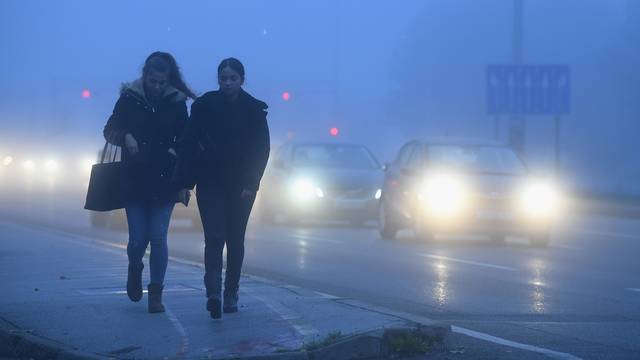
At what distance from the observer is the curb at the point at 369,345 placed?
7227 millimetres

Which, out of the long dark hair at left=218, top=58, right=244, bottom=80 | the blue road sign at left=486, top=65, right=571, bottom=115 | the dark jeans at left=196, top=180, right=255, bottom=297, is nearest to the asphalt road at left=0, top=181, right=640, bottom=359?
the dark jeans at left=196, top=180, right=255, bottom=297

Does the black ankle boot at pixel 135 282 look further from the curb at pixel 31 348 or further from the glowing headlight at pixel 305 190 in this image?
the glowing headlight at pixel 305 190

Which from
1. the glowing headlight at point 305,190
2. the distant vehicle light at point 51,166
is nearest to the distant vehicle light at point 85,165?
the distant vehicle light at point 51,166

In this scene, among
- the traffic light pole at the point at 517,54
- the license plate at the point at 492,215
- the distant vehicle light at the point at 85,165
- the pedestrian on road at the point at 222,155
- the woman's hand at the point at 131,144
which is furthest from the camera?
the distant vehicle light at the point at 85,165

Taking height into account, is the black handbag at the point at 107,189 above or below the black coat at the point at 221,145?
below

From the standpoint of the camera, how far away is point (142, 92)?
8766 millimetres

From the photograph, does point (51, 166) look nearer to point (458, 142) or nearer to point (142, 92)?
point (458, 142)

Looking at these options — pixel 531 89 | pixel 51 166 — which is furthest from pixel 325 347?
pixel 51 166

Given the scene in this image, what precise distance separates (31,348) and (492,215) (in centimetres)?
1173

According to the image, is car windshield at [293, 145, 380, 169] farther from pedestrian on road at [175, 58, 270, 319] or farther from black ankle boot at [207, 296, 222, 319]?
black ankle boot at [207, 296, 222, 319]

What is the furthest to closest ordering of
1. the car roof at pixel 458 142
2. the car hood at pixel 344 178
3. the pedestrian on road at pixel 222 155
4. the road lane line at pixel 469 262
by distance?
the car hood at pixel 344 178, the car roof at pixel 458 142, the road lane line at pixel 469 262, the pedestrian on road at pixel 222 155

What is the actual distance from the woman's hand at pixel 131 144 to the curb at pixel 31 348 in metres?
1.43

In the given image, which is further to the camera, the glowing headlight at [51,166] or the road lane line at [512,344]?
the glowing headlight at [51,166]

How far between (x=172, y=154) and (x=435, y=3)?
52590 millimetres
